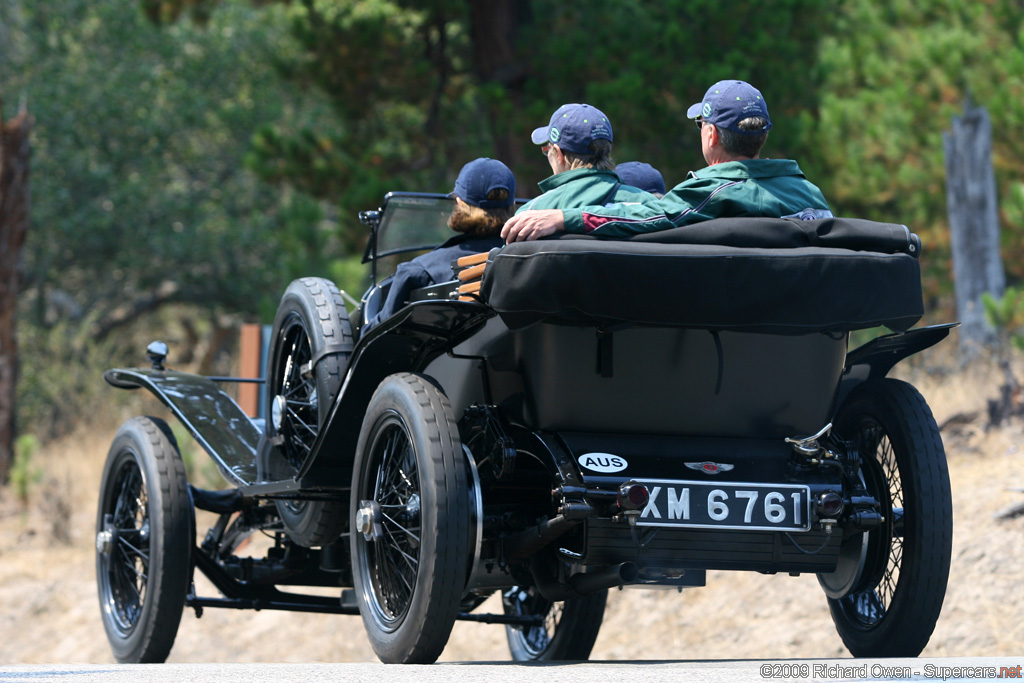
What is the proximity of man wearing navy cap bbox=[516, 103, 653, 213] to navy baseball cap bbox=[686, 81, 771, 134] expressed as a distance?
36 cm

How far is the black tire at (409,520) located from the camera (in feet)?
13.2

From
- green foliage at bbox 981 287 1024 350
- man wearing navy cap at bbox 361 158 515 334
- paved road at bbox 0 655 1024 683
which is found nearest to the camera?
paved road at bbox 0 655 1024 683

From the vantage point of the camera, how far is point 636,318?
13.0 ft

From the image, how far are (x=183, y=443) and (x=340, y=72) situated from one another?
4.54 m

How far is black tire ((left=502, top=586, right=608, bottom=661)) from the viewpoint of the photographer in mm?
6051

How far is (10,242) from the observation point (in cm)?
1438

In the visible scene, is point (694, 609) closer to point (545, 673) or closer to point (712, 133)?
point (712, 133)

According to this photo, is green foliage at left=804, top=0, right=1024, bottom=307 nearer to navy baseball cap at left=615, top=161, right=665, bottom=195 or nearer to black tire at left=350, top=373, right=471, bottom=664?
navy baseball cap at left=615, top=161, right=665, bottom=195

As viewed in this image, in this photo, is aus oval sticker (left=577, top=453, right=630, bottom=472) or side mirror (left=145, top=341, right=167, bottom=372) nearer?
aus oval sticker (left=577, top=453, right=630, bottom=472)

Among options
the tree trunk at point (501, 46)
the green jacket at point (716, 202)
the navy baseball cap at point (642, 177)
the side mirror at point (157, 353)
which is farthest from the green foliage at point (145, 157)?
the green jacket at point (716, 202)

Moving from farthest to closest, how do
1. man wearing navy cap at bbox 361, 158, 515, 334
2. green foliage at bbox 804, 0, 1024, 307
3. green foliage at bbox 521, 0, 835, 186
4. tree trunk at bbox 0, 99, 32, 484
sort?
green foliage at bbox 804, 0, 1024, 307, tree trunk at bbox 0, 99, 32, 484, green foliage at bbox 521, 0, 835, 186, man wearing navy cap at bbox 361, 158, 515, 334

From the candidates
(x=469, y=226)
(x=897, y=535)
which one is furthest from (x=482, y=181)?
(x=897, y=535)

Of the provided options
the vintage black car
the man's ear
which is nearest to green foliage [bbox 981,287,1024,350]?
the vintage black car

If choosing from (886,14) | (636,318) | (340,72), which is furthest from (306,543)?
(886,14)
